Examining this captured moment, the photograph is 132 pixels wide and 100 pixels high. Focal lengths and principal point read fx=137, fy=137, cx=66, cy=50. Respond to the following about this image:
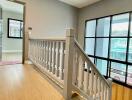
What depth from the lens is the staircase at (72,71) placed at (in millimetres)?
1969

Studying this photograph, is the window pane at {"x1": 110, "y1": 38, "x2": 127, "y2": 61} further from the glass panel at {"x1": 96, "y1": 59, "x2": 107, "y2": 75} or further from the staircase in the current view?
the staircase

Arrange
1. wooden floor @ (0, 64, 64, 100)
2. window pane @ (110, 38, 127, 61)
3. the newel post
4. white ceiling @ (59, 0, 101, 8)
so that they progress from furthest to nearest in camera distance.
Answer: white ceiling @ (59, 0, 101, 8) < window pane @ (110, 38, 127, 61) < wooden floor @ (0, 64, 64, 100) < the newel post

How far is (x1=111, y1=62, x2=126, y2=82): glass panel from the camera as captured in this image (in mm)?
4406

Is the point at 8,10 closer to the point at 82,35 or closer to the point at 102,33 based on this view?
the point at 82,35

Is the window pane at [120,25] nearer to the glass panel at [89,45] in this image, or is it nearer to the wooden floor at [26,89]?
the glass panel at [89,45]

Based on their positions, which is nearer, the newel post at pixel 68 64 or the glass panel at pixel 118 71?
the newel post at pixel 68 64

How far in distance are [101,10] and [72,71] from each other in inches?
154

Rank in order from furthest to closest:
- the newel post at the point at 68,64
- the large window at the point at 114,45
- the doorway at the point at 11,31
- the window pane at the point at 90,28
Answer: the doorway at the point at 11,31 < the window pane at the point at 90,28 < the large window at the point at 114,45 < the newel post at the point at 68,64

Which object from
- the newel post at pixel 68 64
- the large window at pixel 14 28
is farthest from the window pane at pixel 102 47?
the large window at pixel 14 28

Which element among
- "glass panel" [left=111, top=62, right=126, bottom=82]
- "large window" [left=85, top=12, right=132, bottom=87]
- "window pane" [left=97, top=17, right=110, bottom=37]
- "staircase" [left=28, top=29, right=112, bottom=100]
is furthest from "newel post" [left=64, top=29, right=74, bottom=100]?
"window pane" [left=97, top=17, right=110, bottom=37]

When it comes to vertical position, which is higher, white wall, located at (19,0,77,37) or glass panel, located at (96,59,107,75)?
white wall, located at (19,0,77,37)

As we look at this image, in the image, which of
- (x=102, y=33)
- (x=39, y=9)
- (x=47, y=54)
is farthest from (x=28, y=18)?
(x=102, y=33)

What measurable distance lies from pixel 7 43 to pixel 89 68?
6.22 m

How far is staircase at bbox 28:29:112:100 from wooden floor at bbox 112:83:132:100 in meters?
1.50
